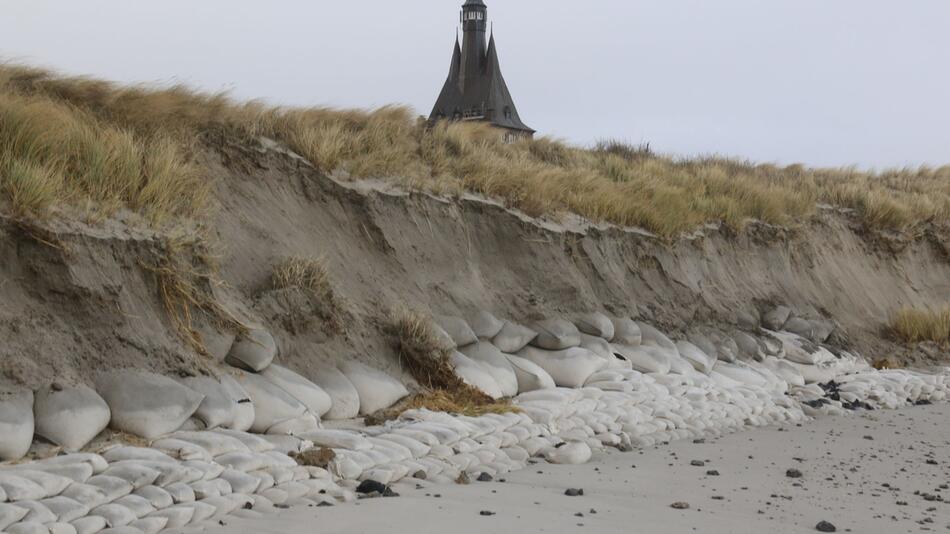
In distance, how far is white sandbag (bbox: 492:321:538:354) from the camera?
989cm

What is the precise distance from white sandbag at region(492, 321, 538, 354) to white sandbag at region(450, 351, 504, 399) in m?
0.72

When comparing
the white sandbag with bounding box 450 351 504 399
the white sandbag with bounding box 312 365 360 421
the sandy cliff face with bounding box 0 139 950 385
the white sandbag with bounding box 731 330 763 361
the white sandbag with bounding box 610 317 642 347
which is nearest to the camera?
the sandy cliff face with bounding box 0 139 950 385

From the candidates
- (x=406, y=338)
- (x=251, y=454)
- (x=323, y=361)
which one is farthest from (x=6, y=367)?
(x=406, y=338)

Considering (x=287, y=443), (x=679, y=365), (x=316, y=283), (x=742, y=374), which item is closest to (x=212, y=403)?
(x=287, y=443)

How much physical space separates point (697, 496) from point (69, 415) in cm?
392

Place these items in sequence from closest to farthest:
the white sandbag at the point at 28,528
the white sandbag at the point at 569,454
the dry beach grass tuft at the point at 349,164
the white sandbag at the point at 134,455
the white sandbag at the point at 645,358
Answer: the white sandbag at the point at 28,528 < the white sandbag at the point at 134,455 < the white sandbag at the point at 569,454 < the dry beach grass tuft at the point at 349,164 < the white sandbag at the point at 645,358

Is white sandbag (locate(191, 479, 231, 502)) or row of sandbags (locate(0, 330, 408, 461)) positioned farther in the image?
row of sandbags (locate(0, 330, 408, 461))

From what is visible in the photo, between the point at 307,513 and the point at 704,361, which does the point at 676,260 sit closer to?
the point at 704,361

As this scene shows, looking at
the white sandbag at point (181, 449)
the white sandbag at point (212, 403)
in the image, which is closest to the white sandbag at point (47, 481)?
the white sandbag at point (181, 449)

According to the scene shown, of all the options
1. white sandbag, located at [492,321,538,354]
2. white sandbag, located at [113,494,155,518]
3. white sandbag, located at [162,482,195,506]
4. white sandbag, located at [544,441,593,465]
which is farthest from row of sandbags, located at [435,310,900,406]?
white sandbag, located at [113,494,155,518]

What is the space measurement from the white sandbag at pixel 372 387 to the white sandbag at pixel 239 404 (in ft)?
3.95

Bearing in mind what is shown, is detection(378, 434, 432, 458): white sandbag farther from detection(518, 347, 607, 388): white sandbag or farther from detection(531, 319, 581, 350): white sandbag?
detection(531, 319, 581, 350): white sandbag

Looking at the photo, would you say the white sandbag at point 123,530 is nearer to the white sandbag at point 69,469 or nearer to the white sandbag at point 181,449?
the white sandbag at point 69,469

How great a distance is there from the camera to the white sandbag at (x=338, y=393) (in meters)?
7.82
